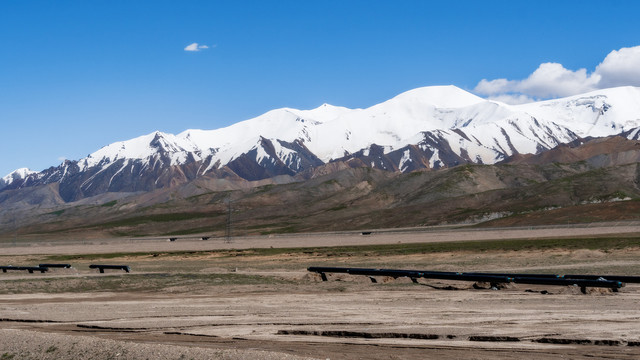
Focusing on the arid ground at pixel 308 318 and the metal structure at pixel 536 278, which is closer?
the arid ground at pixel 308 318

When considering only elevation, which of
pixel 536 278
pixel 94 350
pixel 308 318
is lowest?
pixel 536 278

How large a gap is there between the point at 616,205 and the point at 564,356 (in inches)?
5953

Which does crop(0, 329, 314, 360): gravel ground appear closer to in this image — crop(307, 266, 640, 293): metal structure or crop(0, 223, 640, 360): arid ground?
crop(0, 223, 640, 360): arid ground

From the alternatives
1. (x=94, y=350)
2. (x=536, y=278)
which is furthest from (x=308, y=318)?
(x=536, y=278)

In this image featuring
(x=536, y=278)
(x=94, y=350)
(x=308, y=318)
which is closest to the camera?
(x=94, y=350)

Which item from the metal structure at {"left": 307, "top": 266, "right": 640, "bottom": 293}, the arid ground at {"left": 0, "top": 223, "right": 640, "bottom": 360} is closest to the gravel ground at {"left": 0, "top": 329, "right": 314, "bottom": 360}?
the arid ground at {"left": 0, "top": 223, "right": 640, "bottom": 360}

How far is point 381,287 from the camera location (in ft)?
129

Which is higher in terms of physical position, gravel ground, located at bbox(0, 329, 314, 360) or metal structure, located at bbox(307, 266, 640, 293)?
gravel ground, located at bbox(0, 329, 314, 360)

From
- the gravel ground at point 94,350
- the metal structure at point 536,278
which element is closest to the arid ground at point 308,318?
the gravel ground at point 94,350

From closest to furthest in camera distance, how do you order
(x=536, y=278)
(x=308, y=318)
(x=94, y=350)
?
1. (x=94, y=350)
2. (x=308, y=318)
3. (x=536, y=278)

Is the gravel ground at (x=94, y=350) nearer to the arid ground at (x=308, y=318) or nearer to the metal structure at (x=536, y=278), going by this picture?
the arid ground at (x=308, y=318)

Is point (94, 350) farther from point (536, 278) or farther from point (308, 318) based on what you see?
point (536, 278)

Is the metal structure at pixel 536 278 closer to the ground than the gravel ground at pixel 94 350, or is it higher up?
closer to the ground

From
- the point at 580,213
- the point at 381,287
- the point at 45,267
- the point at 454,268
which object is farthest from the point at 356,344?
the point at 580,213
